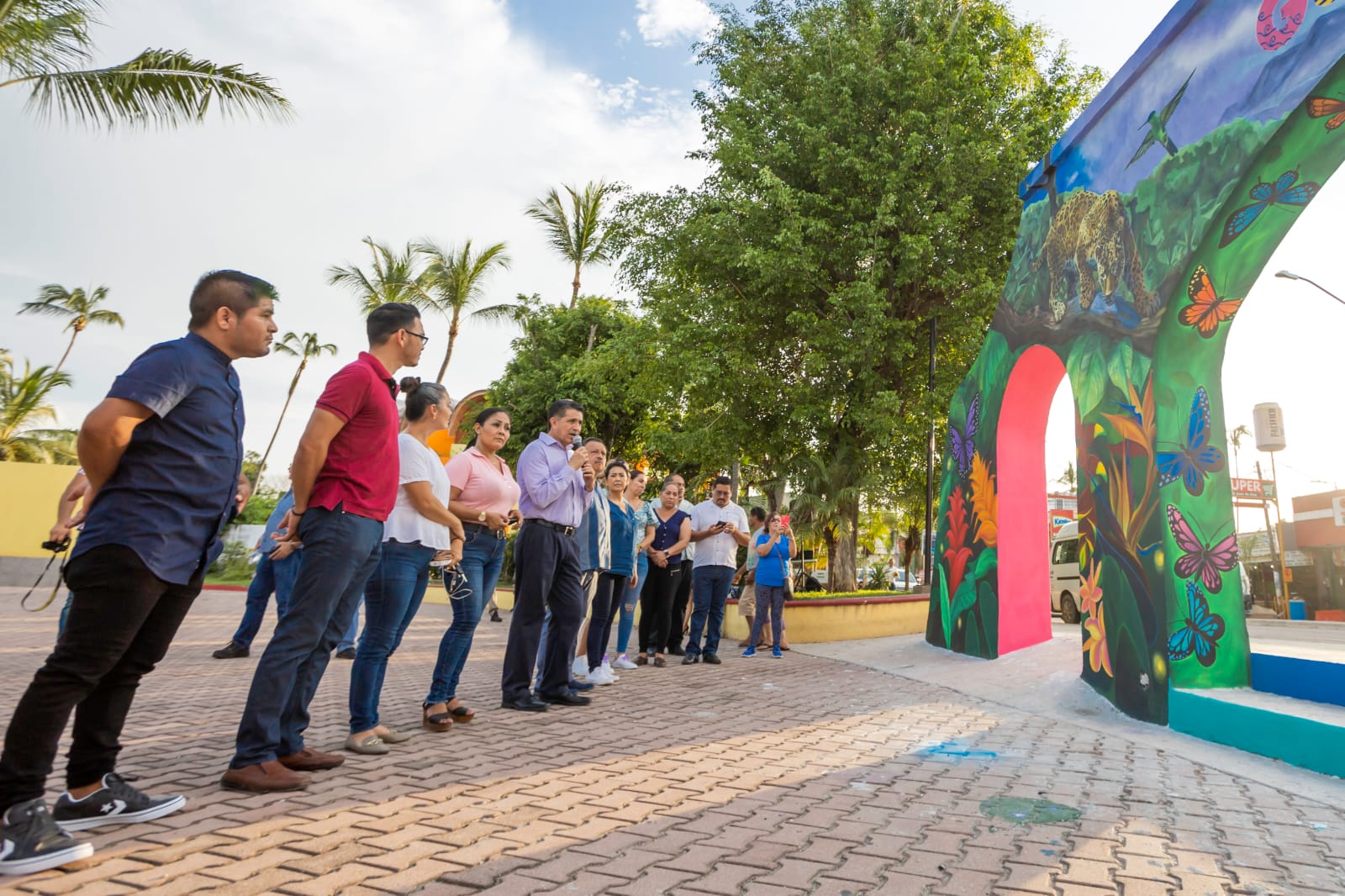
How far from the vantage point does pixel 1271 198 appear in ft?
16.2

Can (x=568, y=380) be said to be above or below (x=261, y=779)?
above

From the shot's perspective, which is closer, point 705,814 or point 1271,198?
point 705,814

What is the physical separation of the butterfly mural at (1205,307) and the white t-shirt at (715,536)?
442 centimetres

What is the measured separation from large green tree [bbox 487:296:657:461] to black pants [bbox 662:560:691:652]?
11.9 meters

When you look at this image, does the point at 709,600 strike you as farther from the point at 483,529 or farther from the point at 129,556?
the point at 129,556

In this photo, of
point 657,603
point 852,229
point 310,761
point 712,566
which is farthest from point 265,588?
point 852,229

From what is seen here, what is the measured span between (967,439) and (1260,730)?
16.7ft

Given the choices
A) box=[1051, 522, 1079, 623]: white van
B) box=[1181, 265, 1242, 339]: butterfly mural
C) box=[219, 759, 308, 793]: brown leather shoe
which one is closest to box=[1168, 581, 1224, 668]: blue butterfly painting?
box=[1181, 265, 1242, 339]: butterfly mural

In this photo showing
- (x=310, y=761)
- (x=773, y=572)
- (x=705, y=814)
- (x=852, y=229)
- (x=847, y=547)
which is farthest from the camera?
(x=847, y=547)

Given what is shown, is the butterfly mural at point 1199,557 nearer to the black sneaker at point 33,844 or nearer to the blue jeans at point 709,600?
the blue jeans at point 709,600

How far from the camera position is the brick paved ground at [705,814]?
2406 millimetres

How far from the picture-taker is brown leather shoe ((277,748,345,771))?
11.3 feet

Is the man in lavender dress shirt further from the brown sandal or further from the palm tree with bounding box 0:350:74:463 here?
the palm tree with bounding box 0:350:74:463

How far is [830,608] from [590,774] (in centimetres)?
796
